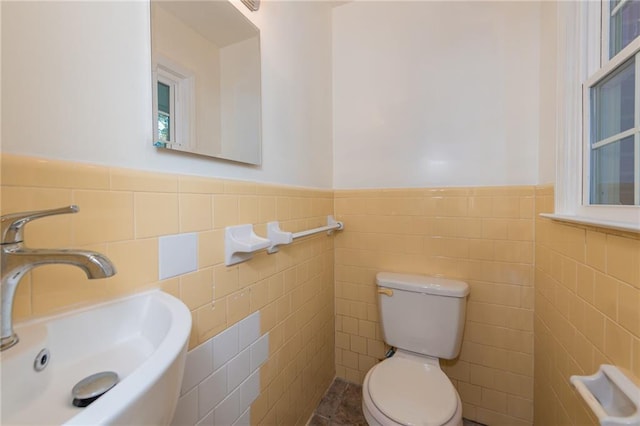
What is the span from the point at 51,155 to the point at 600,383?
1392 mm

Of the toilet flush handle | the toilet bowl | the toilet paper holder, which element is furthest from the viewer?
the toilet flush handle

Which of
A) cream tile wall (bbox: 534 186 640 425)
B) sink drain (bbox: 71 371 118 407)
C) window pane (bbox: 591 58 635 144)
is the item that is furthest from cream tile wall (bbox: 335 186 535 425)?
sink drain (bbox: 71 371 118 407)

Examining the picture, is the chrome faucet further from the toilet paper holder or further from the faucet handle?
the toilet paper holder

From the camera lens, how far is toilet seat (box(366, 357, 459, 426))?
994mm

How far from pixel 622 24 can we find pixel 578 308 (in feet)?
2.97

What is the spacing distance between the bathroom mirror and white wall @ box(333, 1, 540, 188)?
803 millimetres

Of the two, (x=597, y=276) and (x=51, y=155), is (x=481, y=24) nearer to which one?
(x=597, y=276)

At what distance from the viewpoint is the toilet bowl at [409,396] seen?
991mm

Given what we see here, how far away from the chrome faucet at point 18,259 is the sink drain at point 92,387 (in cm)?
13

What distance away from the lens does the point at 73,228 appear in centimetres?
54

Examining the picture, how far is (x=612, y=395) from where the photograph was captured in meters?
0.66

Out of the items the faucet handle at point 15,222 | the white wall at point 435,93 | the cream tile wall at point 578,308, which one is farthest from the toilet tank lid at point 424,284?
the faucet handle at point 15,222

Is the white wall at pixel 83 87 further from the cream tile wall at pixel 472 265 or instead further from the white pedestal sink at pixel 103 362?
the cream tile wall at pixel 472 265

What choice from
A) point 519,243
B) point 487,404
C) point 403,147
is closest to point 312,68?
point 403,147
